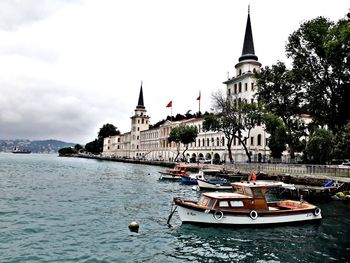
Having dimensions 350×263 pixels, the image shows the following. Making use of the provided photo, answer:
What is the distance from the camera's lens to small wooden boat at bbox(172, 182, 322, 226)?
19.1 meters

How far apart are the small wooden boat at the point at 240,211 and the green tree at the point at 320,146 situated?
29303mm

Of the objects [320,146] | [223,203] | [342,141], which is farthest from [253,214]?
[320,146]

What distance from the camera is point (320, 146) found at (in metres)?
47.6

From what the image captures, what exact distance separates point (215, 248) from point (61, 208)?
13152 mm

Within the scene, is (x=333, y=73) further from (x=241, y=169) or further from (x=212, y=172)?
(x=212, y=172)

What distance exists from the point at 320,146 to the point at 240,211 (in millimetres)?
33348

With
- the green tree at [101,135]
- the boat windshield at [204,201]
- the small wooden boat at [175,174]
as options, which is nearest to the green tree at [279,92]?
the small wooden boat at [175,174]

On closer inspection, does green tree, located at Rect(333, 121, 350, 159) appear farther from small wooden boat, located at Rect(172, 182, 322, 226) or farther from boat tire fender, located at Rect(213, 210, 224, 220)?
boat tire fender, located at Rect(213, 210, 224, 220)

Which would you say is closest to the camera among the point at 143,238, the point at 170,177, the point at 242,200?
the point at 143,238

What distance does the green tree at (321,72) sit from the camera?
3394 cm

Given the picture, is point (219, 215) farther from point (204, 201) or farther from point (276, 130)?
point (276, 130)

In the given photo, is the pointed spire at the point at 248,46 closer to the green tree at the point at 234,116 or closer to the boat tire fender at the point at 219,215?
the green tree at the point at 234,116

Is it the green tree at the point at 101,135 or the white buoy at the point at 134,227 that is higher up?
the green tree at the point at 101,135

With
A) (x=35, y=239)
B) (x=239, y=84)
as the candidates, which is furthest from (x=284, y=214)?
(x=239, y=84)
